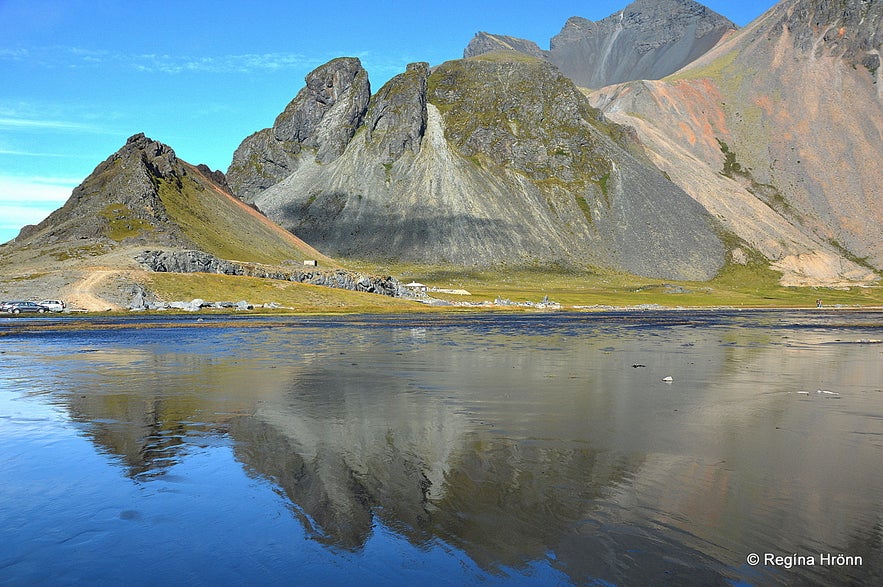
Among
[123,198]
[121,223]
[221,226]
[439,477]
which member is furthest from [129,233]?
[439,477]

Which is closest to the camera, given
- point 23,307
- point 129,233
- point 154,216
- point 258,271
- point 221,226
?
point 23,307

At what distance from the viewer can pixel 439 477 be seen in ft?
47.9

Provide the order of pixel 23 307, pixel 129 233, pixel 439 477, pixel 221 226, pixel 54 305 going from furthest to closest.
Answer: pixel 221 226, pixel 129 233, pixel 54 305, pixel 23 307, pixel 439 477

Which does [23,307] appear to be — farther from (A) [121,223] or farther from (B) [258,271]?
(A) [121,223]

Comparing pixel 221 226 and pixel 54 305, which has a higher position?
pixel 221 226

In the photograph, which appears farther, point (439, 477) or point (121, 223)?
point (121, 223)

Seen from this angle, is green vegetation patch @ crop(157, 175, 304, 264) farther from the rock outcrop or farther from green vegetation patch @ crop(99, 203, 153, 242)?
the rock outcrop

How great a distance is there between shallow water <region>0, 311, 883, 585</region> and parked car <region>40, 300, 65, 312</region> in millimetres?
66232

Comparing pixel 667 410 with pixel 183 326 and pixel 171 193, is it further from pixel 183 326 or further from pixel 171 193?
pixel 171 193

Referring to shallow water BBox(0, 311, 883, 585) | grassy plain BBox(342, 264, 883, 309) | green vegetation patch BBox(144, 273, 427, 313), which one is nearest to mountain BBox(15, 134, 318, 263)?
green vegetation patch BBox(144, 273, 427, 313)

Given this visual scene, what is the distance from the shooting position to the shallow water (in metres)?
10.2

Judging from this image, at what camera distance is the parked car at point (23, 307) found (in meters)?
91.0

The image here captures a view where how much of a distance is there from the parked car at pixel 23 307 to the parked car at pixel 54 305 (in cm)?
58

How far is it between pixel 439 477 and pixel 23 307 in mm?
98206
